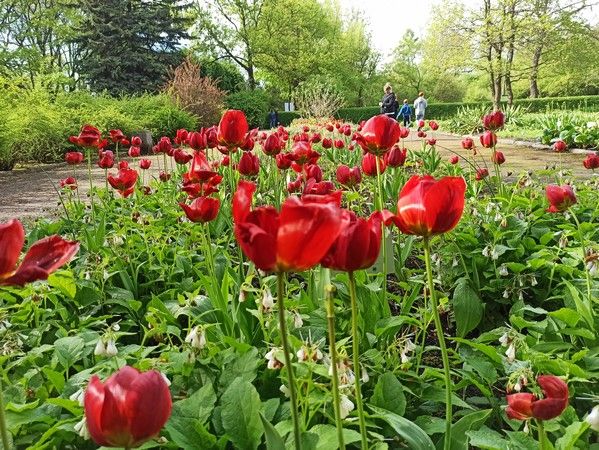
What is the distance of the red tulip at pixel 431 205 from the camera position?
1.01 meters

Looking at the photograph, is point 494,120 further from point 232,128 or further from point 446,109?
point 446,109

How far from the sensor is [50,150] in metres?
13.1

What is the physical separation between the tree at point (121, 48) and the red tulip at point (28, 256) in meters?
28.1

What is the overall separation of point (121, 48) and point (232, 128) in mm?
28130

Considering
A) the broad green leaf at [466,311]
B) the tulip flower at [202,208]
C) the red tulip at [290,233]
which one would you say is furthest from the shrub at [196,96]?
the red tulip at [290,233]

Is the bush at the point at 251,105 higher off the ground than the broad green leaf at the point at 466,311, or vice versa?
the bush at the point at 251,105

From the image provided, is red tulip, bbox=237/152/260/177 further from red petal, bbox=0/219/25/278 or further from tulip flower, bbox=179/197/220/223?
red petal, bbox=0/219/25/278

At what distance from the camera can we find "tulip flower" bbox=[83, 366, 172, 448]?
65 cm

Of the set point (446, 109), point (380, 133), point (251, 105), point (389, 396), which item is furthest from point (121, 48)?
point (389, 396)

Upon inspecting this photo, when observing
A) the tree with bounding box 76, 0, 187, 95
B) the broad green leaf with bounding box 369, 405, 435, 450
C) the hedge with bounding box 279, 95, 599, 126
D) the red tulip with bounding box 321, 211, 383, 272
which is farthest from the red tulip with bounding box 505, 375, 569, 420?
the hedge with bounding box 279, 95, 599, 126

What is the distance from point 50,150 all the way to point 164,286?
38.1 ft

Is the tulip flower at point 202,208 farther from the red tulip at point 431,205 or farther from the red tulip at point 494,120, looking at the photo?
the red tulip at point 494,120

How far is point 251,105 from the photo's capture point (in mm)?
29609

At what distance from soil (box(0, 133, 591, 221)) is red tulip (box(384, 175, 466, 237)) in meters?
3.72
